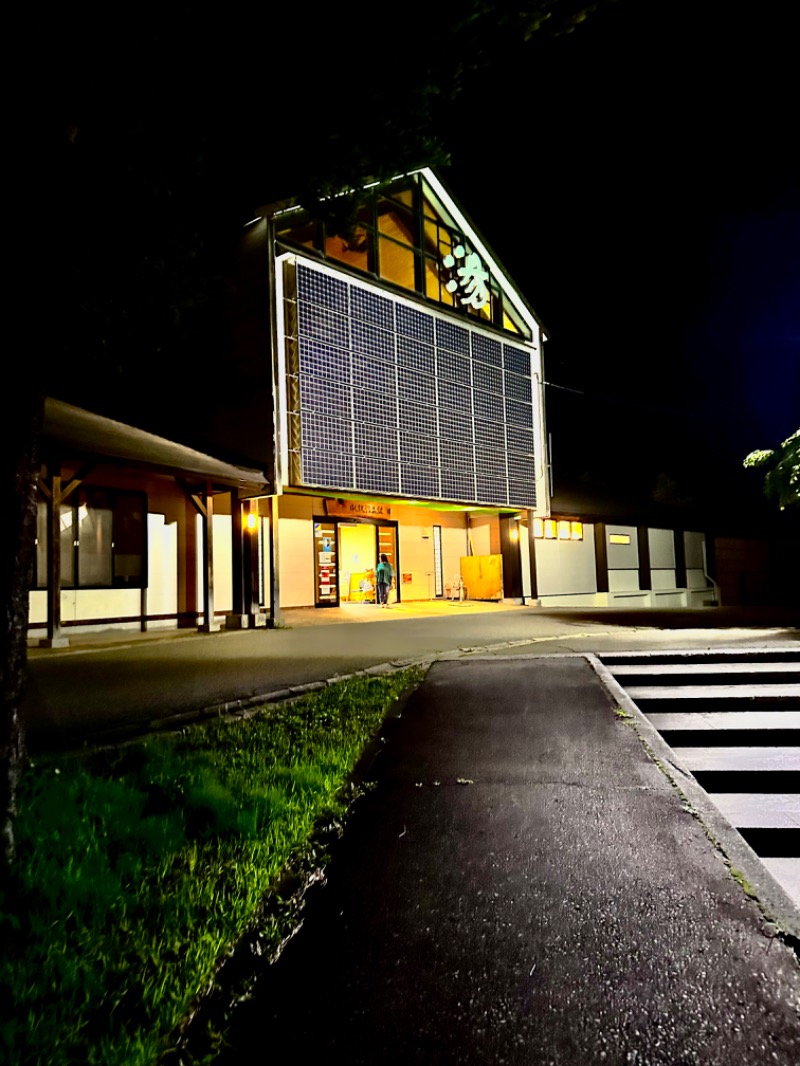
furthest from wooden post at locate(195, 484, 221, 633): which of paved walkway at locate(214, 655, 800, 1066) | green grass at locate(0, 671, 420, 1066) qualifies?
paved walkway at locate(214, 655, 800, 1066)

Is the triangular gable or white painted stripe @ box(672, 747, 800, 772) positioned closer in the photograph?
white painted stripe @ box(672, 747, 800, 772)

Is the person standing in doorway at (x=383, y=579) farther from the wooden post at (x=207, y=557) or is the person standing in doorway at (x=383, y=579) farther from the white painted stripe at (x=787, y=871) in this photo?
the white painted stripe at (x=787, y=871)

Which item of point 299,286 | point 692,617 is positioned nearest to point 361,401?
point 299,286

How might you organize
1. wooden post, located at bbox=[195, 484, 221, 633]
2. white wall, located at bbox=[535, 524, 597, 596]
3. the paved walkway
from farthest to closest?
white wall, located at bbox=[535, 524, 597, 596] → wooden post, located at bbox=[195, 484, 221, 633] → the paved walkway

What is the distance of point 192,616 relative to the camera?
1377 centimetres

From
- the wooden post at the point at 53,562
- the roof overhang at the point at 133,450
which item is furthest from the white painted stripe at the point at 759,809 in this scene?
the wooden post at the point at 53,562

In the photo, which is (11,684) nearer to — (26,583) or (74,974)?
(26,583)

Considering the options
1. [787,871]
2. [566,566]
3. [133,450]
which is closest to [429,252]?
[566,566]

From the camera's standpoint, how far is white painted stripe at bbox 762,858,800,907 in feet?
11.2

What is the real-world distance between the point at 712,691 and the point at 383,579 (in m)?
12.6

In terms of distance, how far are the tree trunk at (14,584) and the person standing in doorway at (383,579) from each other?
1487 cm

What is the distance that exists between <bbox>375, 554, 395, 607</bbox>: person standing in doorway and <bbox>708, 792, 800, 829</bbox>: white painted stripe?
45.2ft

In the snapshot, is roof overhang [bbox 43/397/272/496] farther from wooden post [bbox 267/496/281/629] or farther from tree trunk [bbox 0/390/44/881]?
tree trunk [bbox 0/390/44/881]

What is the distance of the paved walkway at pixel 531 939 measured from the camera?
1.84 m
